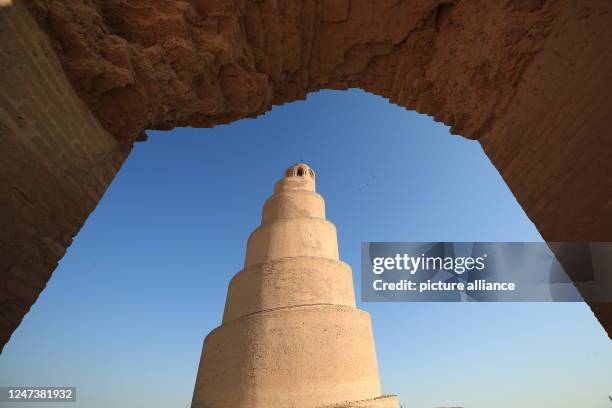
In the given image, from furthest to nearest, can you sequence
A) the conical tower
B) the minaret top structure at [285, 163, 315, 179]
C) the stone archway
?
the minaret top structure at [285, 163, 315, 179], the conical tower, the stone archway

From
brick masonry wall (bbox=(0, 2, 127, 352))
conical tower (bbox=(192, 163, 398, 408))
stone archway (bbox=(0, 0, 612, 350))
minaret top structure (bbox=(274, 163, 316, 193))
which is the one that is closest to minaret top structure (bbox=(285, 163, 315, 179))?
minaret top structure (bbox=(274, 163, 316, 193))

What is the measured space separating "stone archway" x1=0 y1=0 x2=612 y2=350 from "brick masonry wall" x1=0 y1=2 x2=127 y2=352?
1 centimetres

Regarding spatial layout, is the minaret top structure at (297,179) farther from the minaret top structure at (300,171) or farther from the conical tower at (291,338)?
the conical tower at (291,338)

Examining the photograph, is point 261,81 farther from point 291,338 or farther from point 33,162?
point 291,338

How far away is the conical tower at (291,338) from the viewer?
9.11 metres

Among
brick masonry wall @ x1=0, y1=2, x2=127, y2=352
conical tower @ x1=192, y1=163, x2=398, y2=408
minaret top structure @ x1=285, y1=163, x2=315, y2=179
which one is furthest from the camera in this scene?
minaret top structure @ x1=285, y1=163, x2=315, y2=179

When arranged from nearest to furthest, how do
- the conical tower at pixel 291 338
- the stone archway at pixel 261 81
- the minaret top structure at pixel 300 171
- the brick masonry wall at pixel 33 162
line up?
1. the brick masonry wall at pixel 33 162
2. the stone archway at pixel 261 81
3. the conical tower at pixel 291 338
4. the minaret top structure at pixel 300 171

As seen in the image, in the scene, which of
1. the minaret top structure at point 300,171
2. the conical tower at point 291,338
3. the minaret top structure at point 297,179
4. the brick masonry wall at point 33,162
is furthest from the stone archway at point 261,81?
the minaret top structure at point 300,171

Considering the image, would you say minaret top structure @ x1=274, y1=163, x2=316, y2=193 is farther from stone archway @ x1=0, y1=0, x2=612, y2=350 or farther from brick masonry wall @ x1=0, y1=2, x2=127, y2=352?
brick masonry wall @ x1=0, y1=2, x2=127, y2=352

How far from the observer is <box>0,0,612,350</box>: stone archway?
2.84m

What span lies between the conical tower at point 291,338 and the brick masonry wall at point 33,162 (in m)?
7.54

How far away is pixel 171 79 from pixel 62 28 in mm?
1111

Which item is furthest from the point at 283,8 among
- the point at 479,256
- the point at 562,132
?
the point at 479,256

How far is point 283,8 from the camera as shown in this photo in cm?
437
